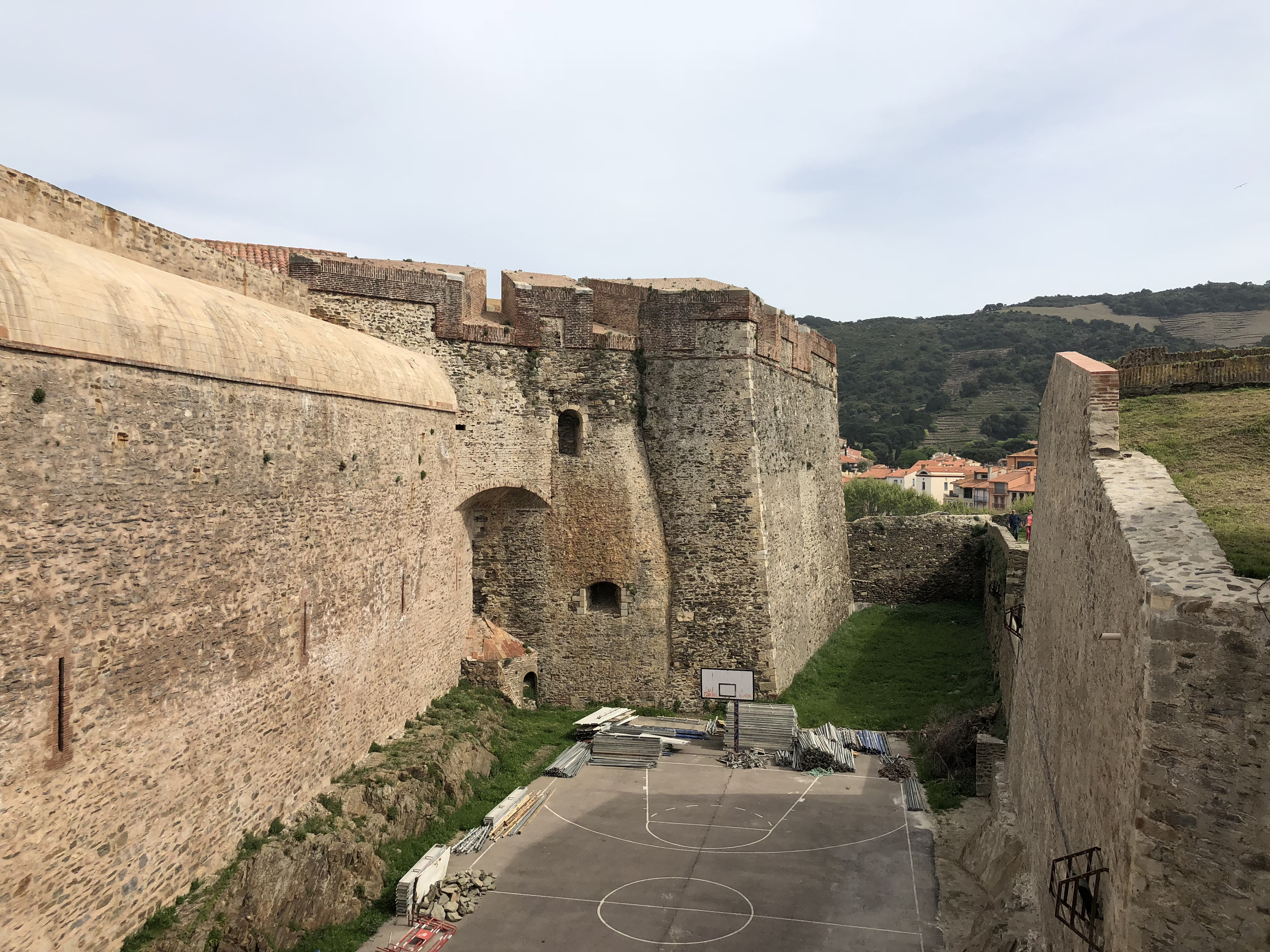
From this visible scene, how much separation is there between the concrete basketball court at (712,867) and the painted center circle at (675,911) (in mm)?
18

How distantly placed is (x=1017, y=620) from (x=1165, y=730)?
28.5ft

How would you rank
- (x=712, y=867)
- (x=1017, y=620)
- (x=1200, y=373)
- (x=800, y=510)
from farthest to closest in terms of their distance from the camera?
(x=800, y=510)
(x=1017, y=620)
(x=1200, y=373)
(x=712, y=867)

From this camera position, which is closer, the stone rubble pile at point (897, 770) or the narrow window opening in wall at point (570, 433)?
the stone rubble pile at point (897, 770)

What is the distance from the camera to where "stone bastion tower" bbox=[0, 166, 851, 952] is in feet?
24.3

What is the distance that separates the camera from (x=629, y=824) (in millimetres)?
12766

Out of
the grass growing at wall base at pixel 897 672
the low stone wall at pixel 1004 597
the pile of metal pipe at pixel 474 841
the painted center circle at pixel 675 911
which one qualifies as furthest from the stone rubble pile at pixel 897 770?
the pile of metal pipe at pixel 474 841

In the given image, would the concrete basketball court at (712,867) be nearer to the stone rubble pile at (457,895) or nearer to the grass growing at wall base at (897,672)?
the stone rubble pile at (457,895)

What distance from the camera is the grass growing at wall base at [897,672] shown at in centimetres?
1720

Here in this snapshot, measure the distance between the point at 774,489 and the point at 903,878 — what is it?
30.8ft

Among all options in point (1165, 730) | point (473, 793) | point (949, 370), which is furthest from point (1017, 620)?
point (949, 370)

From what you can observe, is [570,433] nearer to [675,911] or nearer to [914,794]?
[914,794]

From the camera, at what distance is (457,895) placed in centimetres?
1055

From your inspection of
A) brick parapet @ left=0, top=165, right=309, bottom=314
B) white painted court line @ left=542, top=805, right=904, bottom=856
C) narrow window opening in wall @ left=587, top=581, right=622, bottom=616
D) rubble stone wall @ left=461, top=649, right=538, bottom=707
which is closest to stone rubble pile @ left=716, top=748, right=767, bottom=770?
white painted court line @ left=542, top=805, right=904, bottom=856

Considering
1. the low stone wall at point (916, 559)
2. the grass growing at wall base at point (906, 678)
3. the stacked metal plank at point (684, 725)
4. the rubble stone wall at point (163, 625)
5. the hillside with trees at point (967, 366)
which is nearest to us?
the rubble stone wall at point (163, 625)
